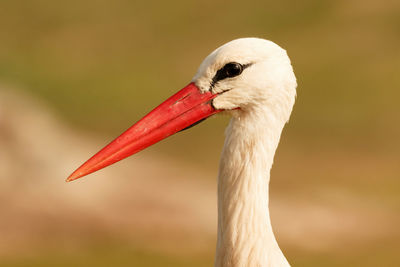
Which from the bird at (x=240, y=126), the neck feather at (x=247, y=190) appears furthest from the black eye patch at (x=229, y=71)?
the neck feather at (x=247, y=190)

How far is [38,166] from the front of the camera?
23.8ft

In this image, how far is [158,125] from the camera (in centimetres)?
254

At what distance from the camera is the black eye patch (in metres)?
2.45

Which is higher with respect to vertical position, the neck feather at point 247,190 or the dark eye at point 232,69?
the dark eye at point 232,69

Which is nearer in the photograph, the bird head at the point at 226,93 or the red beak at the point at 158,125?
the bird head at the point at 226,93

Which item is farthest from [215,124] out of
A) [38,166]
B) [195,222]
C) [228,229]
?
[228,229]

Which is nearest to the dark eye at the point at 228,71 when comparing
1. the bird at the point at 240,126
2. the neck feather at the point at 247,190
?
the bird at the point at 240,126

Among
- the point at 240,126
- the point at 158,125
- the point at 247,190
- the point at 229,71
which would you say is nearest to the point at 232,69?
the point at 229,71

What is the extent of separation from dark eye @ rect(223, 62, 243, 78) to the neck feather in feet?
0.55

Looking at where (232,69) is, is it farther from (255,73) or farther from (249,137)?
(249,137)

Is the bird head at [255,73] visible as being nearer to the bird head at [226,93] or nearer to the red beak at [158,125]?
the bird head at [226,93]

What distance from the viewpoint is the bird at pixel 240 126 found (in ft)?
7.96

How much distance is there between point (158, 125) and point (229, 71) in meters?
0.38

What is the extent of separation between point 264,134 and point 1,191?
225 inches
